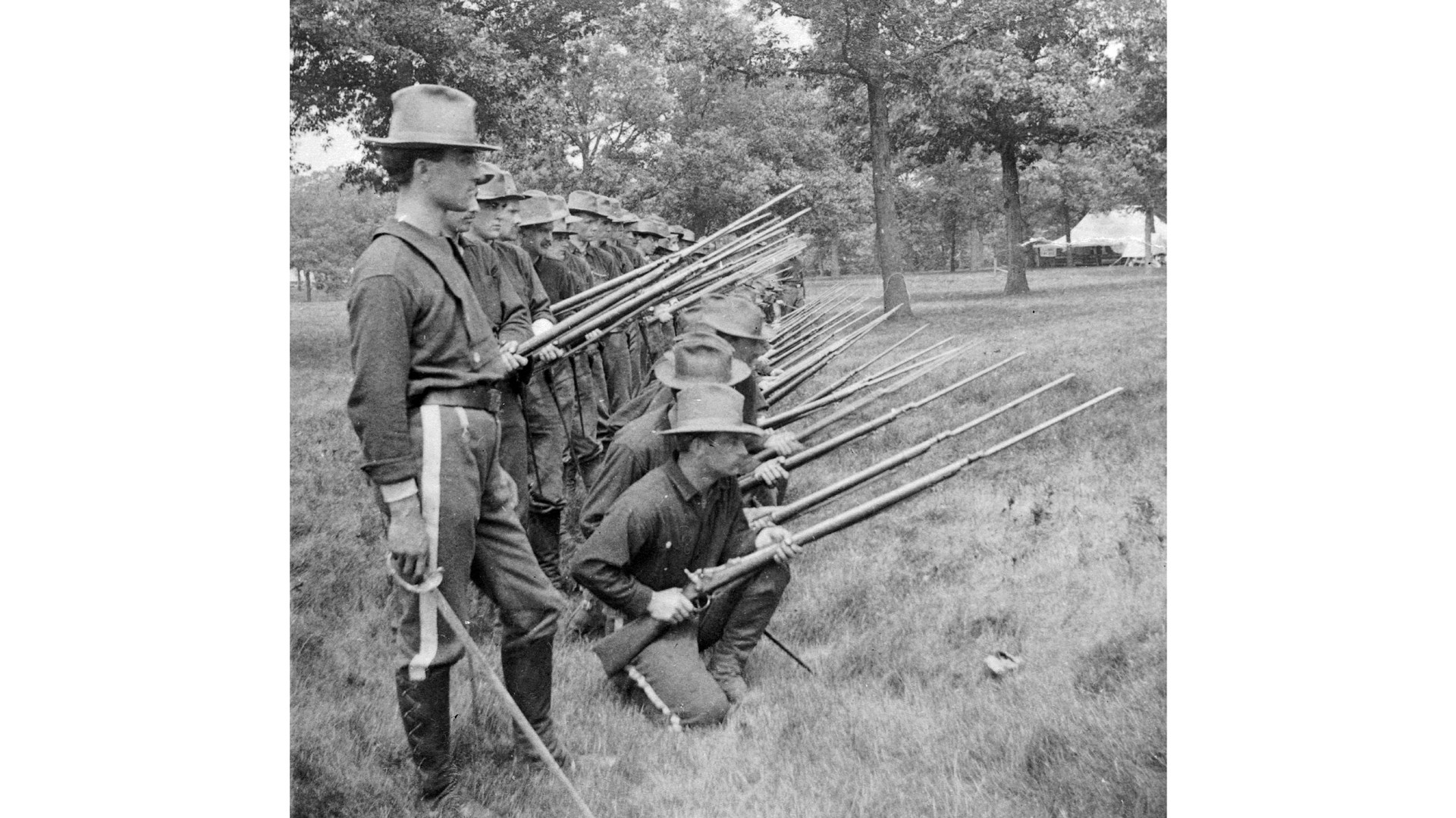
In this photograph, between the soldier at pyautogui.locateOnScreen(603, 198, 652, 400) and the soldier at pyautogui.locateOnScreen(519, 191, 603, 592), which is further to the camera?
the soldier at pyautogui.locateOnScreen(603, 198, 652, 400)

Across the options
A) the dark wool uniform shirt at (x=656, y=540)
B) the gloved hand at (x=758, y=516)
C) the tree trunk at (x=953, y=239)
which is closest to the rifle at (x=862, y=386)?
the tree trunk at (x=953, y=239)

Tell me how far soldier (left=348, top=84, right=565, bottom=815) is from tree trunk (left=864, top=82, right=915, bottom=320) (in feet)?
8.60

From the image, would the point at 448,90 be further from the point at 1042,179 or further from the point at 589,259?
the point at 589,259

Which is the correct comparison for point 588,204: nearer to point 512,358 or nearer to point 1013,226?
point 1013,226

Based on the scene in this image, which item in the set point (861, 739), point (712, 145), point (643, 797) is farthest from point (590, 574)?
point (712, 145)

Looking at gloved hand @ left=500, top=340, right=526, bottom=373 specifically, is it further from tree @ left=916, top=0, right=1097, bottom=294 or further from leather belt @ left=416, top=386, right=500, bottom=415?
tree @ left=916, top=0, right=1097, bottom=294

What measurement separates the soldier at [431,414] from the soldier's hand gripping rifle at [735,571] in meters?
0.93

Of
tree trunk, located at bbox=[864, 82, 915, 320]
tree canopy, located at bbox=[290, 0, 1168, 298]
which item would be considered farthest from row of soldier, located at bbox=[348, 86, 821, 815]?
tree trunk, located at bbox=[864, 82, 915, 320]

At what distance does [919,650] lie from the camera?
A: 515 centimetres

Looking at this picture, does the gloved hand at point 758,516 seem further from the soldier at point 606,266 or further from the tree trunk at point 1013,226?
the soldier at point 606,266

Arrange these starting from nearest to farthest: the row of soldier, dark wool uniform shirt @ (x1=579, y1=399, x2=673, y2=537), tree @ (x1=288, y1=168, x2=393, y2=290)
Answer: the row of soldier, tree @ (x1=288, y1=168, x2=393, y2=290), dark wool uniform shirt @ (x1=579, y1=399, x2=673, y2=537)

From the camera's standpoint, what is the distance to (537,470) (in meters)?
6.31

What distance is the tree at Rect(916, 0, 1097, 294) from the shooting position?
538 centimetres

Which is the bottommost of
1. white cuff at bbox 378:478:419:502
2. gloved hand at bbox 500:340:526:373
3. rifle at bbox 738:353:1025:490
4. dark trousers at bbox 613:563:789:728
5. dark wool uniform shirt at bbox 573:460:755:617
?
dark trousers at bbox 613:563:789:728
